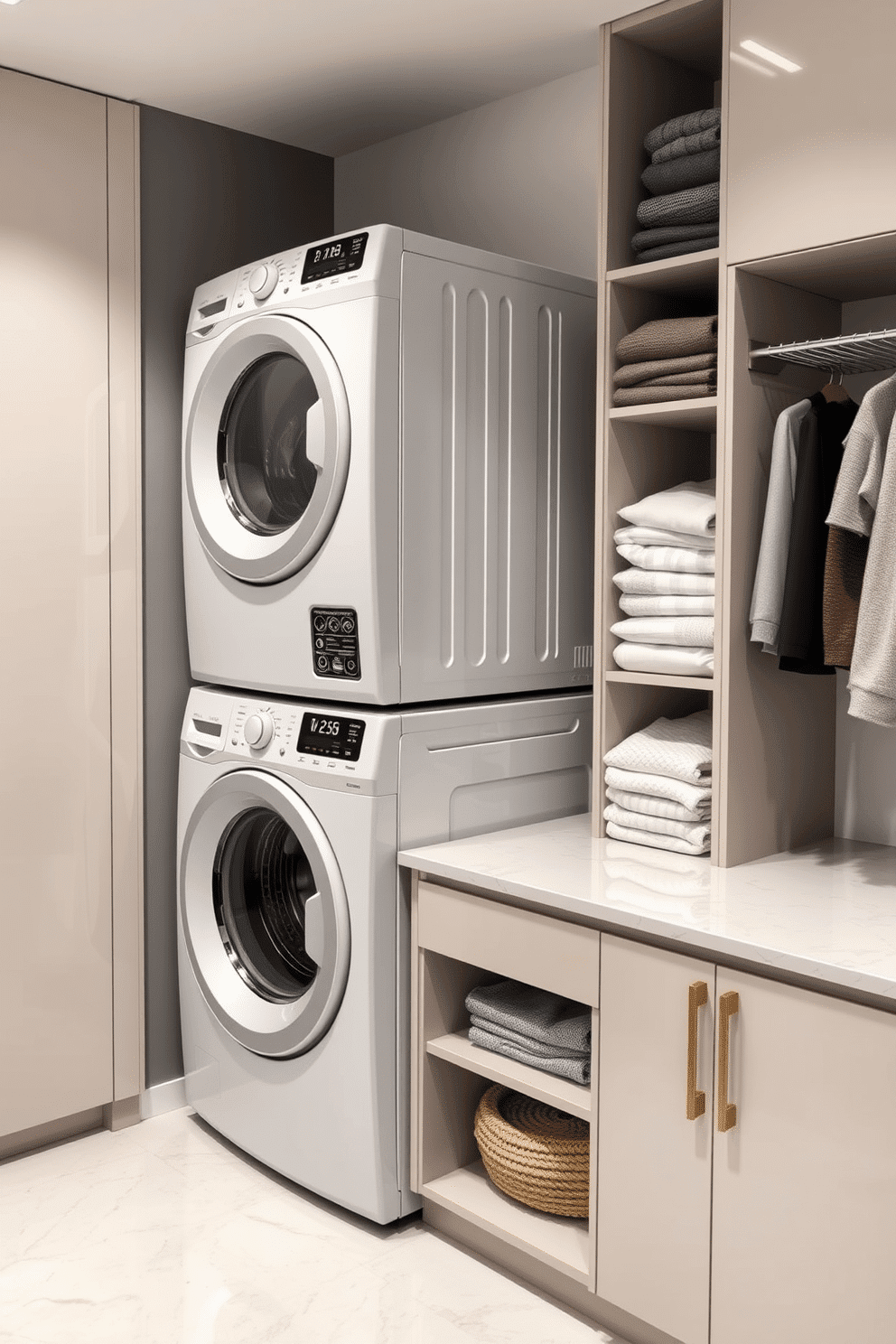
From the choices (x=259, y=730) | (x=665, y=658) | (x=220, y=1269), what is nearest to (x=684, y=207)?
(x=665, y=658)

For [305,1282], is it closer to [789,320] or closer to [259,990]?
[259,990]

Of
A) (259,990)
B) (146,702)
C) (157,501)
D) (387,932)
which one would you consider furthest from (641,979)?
(157,501)

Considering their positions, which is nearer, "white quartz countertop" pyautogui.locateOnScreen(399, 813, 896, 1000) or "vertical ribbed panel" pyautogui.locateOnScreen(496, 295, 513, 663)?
"white quartz countertop" pyautogui.locateOnScreen(399, 813, 896, 1000)

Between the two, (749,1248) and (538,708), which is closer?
(749,1248)

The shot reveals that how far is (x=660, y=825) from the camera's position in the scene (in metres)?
2.23

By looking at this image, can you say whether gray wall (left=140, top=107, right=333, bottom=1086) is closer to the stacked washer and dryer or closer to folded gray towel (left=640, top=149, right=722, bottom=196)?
the stacked washer and dryer

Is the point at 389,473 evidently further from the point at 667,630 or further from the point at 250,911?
the point at 250,911

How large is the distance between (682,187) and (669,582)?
74 cm

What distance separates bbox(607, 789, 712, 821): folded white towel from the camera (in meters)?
2.17

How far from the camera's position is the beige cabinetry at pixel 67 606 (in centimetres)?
248

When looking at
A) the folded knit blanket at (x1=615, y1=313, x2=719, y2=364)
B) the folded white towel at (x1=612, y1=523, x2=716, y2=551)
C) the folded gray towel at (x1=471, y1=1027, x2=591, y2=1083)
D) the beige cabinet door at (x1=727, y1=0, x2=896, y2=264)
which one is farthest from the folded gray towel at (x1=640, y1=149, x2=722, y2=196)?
the folded gray towel at (x1=471, y1=1027, x2=591, y2=1083)

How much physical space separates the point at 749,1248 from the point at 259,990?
1.19 m

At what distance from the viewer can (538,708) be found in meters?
2.47

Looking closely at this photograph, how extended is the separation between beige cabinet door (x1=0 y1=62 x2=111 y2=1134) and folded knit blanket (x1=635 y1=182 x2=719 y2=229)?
46.6 inches
